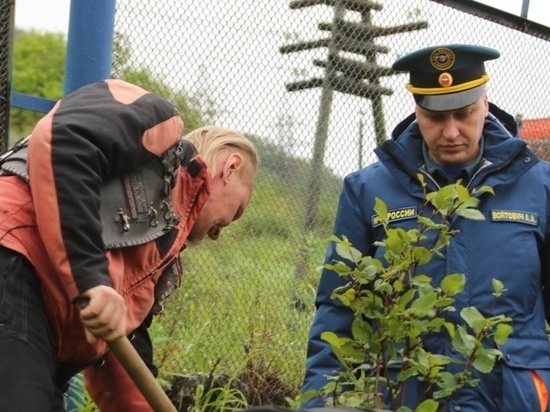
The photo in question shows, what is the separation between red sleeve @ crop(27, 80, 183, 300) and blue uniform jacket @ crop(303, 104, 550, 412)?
89 centimetres

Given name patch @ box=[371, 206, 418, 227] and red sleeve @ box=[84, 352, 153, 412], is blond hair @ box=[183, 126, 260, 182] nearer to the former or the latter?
name patch @ box=[371, 206, 418, 227]

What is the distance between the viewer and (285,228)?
5469mm

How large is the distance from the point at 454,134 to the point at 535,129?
321 centimetres

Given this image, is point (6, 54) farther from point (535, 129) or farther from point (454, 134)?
point (535, 129)

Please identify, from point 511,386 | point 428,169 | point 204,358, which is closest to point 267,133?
point 204,358

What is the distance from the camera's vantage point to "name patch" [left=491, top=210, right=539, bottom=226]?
11.6ft

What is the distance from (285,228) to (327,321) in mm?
1832

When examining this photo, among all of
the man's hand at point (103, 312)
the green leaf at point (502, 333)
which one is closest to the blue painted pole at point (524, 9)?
the green leaf at point (502, 333)

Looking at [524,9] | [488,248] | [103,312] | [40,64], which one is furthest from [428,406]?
[40,64]

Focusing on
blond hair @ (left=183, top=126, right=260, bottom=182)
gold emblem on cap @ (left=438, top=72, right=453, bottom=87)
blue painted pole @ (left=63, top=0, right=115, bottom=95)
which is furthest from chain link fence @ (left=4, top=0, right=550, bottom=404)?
gold emblem on cap @ (left=438, top=72, right=453, bottom=87)

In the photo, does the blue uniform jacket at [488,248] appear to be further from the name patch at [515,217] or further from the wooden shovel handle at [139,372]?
the wooden shovel handle at [139,372]

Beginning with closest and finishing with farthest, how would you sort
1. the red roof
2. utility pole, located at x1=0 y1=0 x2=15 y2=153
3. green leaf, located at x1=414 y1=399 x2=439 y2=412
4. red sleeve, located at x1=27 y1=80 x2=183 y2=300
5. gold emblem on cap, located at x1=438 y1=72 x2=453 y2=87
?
red sleeve, located at x1=27 y1=80 x2=183 y2=300, green leaf, located at x1=414 y1=399 x2=439 y2=412, gold emblem on cap, located at x1=438 y1=72 x2=453 y2=87, utility pole, located at x1=0 y1=0 x2=15 y2=153, the red roof

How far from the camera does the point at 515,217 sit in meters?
3.54

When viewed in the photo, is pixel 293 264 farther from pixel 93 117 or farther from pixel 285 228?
pixel 93 117
